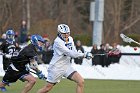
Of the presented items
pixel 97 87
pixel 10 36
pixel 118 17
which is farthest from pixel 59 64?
pixel 118 17

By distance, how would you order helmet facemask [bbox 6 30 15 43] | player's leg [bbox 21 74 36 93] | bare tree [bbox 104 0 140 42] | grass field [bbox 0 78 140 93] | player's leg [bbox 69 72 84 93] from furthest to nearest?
bare tree [bbox 104 0 140 42] → helmet facemask [bbox 6 30 15 43] → grass field [bbox 0 78 140 93] → player's leg [bbox 21 74 36 93] → player's leg [bbox 69 72 84 93]

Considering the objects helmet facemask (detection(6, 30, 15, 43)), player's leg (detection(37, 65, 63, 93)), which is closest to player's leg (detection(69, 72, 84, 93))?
player's leg (detection(37, 65, 63, 93))

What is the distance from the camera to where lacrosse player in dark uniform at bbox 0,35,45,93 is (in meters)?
16.8

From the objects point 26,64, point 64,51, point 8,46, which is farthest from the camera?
point 8,46

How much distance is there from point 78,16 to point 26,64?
3601 centimetres

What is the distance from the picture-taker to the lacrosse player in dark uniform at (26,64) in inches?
663

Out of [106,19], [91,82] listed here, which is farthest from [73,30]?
[91,82]

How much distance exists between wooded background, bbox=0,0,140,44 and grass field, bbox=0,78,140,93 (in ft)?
56.8

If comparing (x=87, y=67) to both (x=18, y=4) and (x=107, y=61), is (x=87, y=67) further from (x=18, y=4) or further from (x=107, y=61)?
(x=18, y=4)

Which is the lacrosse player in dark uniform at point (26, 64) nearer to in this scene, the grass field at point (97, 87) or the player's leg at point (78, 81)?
the player's leg at point (78, 81)

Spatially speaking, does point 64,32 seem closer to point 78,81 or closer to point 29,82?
point 78,81

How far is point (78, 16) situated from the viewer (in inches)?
2095

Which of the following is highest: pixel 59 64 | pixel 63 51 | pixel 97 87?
pixel 63 51

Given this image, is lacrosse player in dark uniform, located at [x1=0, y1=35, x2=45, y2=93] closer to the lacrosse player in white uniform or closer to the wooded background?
the lacrosse player in white uniform
